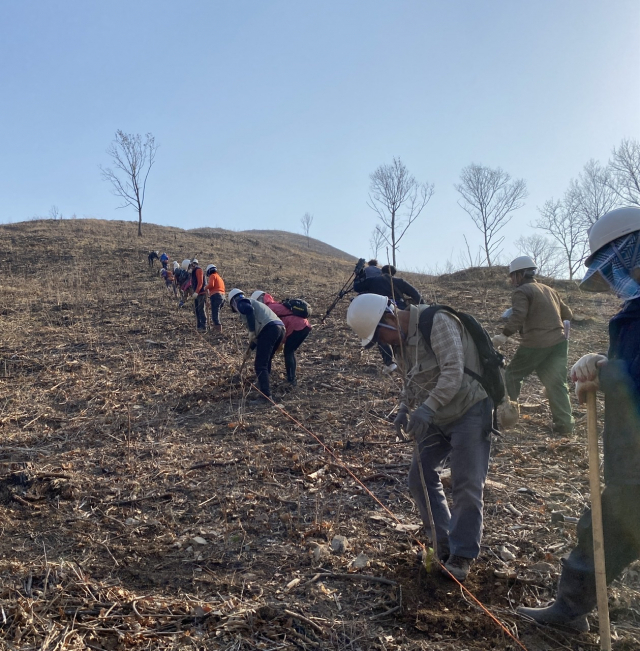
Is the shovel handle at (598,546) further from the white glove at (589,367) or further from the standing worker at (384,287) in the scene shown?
the standing worker at (384,287)

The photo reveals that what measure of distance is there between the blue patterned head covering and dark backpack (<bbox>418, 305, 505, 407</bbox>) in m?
0.85

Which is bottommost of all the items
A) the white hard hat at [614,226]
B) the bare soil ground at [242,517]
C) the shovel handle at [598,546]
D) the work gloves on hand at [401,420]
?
the bare soil ground at [242,517]

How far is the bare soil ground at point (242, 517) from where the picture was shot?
8.89ft

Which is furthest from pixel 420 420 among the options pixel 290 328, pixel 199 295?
pixel 199 295

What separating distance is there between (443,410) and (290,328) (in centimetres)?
460

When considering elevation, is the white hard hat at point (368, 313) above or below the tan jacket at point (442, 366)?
above

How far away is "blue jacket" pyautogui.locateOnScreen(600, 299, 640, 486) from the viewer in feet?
7.16

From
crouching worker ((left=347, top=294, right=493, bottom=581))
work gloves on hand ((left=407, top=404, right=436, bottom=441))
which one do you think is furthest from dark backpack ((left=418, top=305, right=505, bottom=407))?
work gloves on hand ((left=407, top=404, right=436, bottom=441))

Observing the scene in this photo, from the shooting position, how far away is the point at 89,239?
96.1 ft

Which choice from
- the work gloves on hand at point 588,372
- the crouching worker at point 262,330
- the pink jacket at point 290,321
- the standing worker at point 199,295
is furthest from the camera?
the standing worker at point 199,295

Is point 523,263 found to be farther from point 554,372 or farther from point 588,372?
point 588,372

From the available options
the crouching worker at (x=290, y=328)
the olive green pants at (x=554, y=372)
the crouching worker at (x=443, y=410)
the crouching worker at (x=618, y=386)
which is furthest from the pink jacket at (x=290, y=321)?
the crouching worker at (x=618, y=386)

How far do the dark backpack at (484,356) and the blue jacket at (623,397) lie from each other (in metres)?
0.81

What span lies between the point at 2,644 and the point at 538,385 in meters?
6.87
